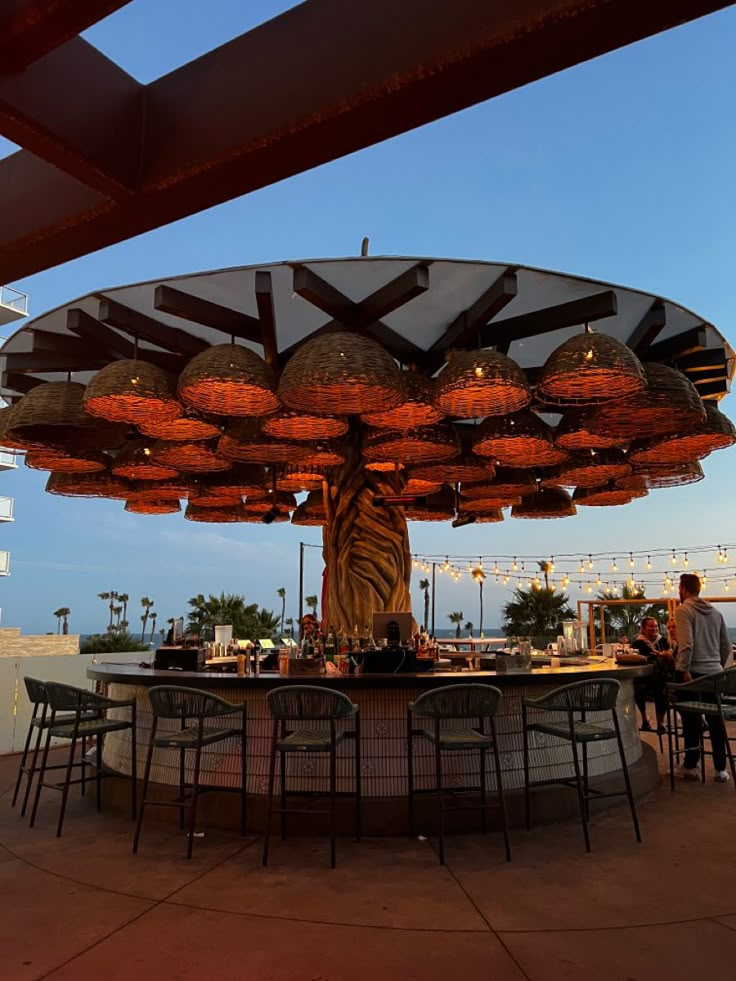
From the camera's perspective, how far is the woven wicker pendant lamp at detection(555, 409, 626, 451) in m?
6.29

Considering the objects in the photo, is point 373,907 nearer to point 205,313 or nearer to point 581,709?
point 581,709

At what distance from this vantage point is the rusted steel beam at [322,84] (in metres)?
1.42

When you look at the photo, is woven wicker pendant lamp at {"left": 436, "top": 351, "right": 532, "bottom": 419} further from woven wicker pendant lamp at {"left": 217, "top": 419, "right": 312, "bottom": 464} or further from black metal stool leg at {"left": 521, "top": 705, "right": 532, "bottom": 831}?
black metal stool leg at {"left": 521, "top": 705, "right": 532, "bottom": 831}

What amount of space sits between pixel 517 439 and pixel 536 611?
26727 mm

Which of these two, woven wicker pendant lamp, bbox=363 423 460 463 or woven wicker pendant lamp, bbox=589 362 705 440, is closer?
woven wicker pendant lamp, bbox=589 362 705 440

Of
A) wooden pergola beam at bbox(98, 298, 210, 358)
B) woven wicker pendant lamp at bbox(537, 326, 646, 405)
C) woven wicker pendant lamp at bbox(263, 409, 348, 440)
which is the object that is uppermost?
wooden pergola beam at bbox(98, 298, 210, 358)

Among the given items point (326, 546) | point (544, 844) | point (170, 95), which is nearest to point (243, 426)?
point (326, 546)

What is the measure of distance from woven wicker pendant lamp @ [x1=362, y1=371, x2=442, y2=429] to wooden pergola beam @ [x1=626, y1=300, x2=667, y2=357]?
88.9 inches

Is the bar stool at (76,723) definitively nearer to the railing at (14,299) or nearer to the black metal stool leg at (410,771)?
the black metal stool leg at (410,771)

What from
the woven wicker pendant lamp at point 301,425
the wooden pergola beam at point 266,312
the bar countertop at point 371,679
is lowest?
the bar countertop at point 371,679

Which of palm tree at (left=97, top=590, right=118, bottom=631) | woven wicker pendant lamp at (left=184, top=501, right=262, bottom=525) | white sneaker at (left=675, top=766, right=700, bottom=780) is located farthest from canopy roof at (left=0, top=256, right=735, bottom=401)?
palm tree at (left=97, top=590, right=118, bottom=631)

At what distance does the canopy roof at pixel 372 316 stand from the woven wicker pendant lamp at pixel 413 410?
0.66m

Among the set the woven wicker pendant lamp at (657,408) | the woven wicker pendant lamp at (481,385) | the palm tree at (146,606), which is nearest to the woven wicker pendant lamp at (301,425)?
the woven wicker pendant lamp at (481,385)

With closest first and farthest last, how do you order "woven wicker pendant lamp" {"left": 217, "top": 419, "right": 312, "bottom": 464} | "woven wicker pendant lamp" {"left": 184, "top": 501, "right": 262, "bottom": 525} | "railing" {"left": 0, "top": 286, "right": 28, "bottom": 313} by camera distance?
"woven wicker pendant lamp" {"left": 217, "top": 419, "right": 312, "bottom": 464} → "woven wicker pendant lamp" {"left": 184, "top": 501, "right": 262, "bottom": 525} → "railing" {"left": 0, "top": 286, "right": 28, "bottom": 313}
